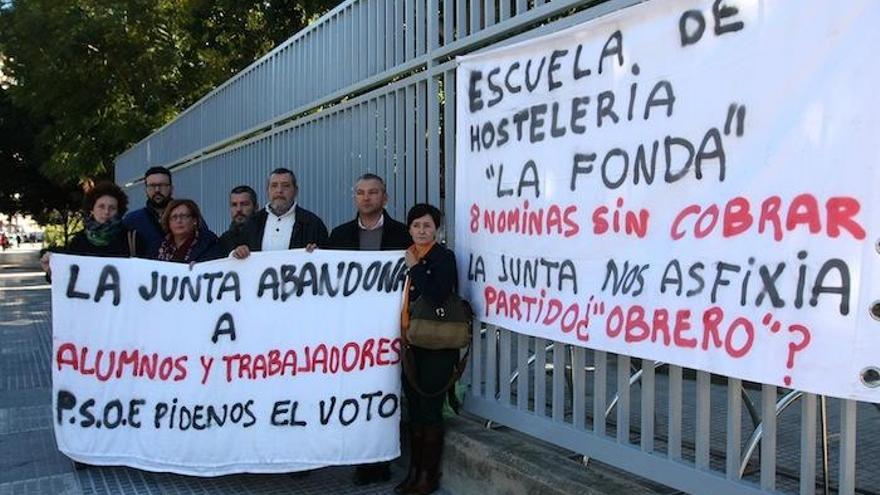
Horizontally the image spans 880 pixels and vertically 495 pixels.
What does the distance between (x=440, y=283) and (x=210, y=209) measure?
7.19 m

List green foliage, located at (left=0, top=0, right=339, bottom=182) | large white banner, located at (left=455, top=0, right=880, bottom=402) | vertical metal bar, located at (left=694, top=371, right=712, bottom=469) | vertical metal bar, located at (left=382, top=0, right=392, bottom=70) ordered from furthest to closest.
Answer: green foliage, located at (left=0, top=0, right=339, bottom=182)
vertical metal bar, located at (left=382, top=0, right=392, bottom=70)
vertical metal bar, located at (left=694, top=371, right=712, bottom=469)
large white banner, located at (left=455, top=0, right=880, bottom=402)

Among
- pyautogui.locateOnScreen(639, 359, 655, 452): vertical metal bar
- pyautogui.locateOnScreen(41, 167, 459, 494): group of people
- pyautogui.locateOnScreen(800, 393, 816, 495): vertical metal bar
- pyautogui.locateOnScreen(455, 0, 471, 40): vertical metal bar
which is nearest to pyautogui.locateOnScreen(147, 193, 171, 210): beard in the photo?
pyautogui.locateOnScreen(41, 167, 459, 494): group of people

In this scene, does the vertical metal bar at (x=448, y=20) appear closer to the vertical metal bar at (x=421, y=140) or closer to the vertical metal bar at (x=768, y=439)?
the vertical metal bar at (x=421, y=140)

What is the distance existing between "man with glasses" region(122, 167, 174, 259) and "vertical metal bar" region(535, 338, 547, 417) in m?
2.57

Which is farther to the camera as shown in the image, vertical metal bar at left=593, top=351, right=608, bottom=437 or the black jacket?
the black jacket

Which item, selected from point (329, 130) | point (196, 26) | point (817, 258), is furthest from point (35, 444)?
point (196, 26)

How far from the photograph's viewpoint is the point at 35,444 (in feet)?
16.9

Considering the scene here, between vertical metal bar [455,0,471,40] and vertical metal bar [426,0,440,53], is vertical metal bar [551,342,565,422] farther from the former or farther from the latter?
vertical metal bar [426,0,440,53]

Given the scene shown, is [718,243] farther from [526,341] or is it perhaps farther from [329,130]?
[329,130]

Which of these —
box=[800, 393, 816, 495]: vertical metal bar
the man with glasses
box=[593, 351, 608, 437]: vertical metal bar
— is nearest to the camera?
box=[800, 393, 816, 495]: vertical metal bar

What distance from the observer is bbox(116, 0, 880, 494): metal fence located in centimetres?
302

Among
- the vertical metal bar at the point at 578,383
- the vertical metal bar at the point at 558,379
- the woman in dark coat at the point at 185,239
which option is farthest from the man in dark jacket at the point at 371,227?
the vertical metal bar at the point at 578,383

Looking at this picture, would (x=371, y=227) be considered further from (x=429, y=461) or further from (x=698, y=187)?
(x=698, y=187)

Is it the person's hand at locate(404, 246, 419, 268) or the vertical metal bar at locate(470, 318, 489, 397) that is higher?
the person's hand at locate(404, 246, 419, 268)
